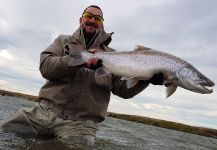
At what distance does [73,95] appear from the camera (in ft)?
27.3

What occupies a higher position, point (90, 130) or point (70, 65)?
point (70, 65)

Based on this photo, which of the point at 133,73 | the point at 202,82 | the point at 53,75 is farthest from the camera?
the point at 53,75

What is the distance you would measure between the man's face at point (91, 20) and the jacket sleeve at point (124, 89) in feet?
3.82

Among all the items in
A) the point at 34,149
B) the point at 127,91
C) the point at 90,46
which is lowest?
the point at 34,149

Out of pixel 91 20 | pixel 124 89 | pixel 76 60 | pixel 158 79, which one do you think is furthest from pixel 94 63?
pixel 91 20

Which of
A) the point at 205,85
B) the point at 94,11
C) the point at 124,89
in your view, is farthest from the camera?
the point at 94,11

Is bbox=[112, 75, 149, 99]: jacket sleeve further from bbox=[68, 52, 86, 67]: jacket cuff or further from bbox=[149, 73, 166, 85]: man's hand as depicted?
bbox=[68, 52, 86, 67]: jacket cuff

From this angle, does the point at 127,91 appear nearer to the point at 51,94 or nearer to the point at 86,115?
the point at 86,115

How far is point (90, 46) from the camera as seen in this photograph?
868cm

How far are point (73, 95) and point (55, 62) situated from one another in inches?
31.9

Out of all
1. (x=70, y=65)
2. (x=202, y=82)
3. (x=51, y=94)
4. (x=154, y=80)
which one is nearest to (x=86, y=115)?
(x=51, y=94)

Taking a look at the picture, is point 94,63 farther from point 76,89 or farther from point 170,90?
point 170,90

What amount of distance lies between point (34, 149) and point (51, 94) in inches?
57.3

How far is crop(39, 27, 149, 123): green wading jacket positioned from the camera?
8305 mm
